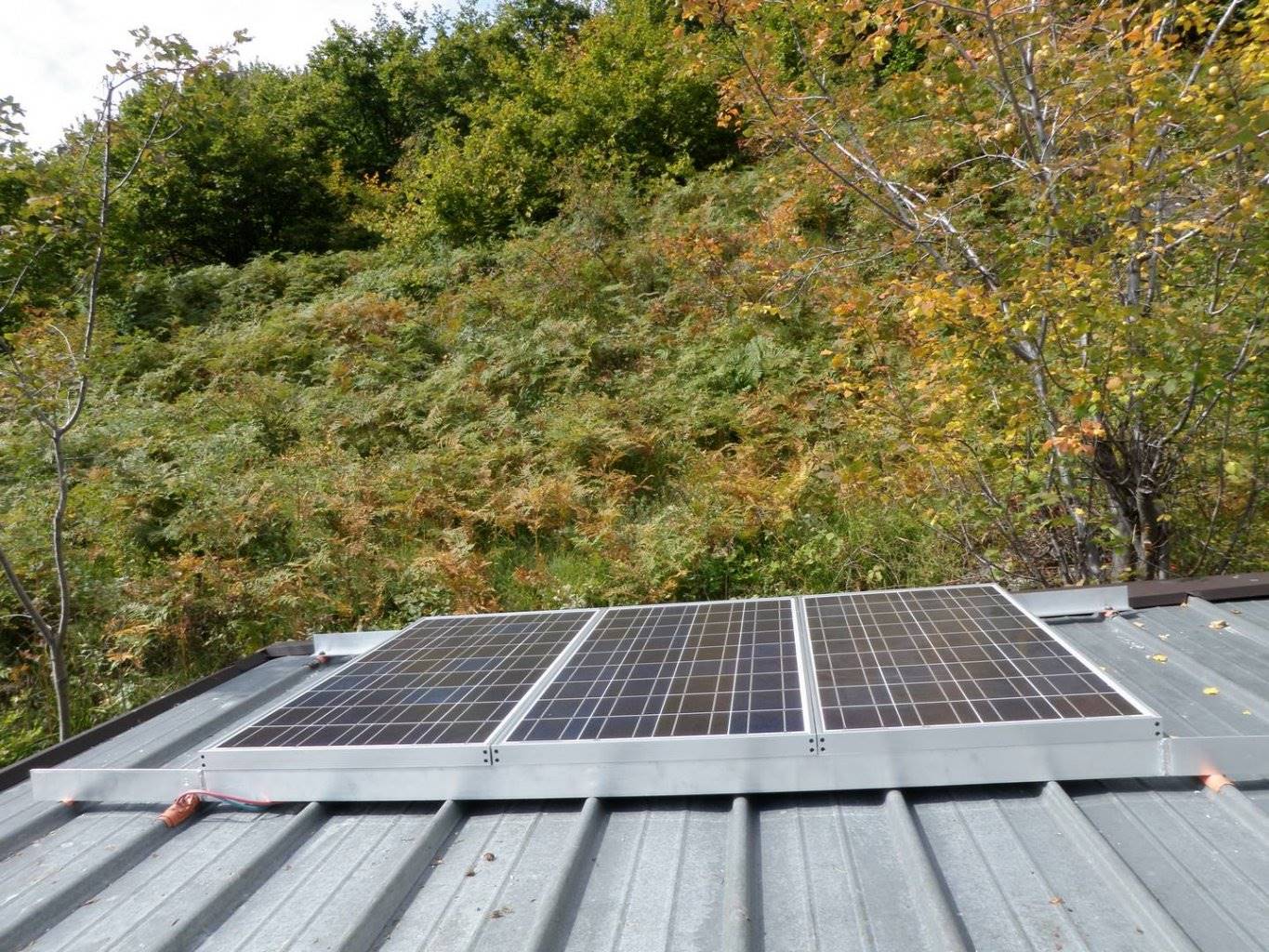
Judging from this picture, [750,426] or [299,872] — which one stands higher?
[750,426]

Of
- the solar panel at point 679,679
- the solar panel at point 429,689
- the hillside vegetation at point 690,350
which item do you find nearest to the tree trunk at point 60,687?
the hillside vegetation at point 690,350

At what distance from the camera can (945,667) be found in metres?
3.33

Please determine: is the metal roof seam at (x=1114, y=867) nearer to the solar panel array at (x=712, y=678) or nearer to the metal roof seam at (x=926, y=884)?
the solar panel array at (x=712, y=678)

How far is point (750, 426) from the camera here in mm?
9984

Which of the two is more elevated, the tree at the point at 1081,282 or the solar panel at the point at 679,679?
the tree at the point at 1081,282

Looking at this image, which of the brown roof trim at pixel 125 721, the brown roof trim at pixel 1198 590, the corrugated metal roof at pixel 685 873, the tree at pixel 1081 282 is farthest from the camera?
the tree at pixel 1081 282

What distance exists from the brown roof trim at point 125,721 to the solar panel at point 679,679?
89.2 inches

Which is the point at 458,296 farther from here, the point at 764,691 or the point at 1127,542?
the point at 764,691

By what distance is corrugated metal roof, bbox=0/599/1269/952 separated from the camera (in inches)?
86.4

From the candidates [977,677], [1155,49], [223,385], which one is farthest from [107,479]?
[1155,49]

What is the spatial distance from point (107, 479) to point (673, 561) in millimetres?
6930

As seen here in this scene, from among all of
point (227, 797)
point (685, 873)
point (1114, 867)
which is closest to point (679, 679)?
point (685, 873)

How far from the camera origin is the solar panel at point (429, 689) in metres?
3.17

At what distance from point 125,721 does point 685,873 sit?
341 cm
